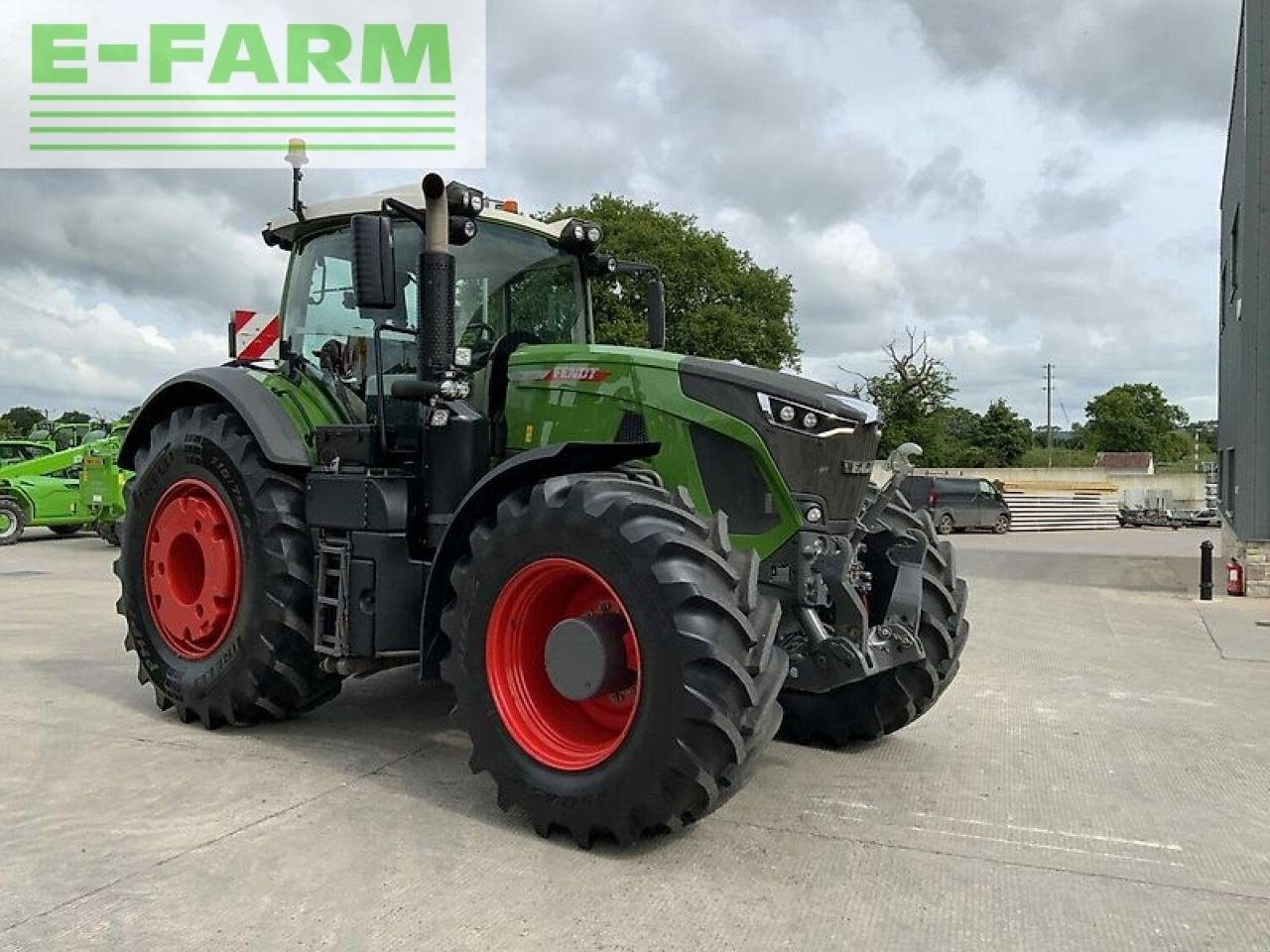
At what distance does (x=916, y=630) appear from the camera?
17.0ft

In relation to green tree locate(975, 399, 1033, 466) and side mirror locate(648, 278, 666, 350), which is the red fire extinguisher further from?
green tree locate(975, 399, 1033, 466)

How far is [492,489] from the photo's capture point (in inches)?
177

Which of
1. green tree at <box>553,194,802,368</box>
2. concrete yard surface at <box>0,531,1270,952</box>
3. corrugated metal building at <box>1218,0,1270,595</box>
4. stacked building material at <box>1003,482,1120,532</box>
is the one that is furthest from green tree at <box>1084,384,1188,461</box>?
concrete yard surface at <box>0,531,1270,952</box>

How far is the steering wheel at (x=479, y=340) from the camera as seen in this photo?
5.37m

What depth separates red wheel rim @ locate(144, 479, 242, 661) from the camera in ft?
18.5

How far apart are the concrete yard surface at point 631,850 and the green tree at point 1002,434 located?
6777 cm

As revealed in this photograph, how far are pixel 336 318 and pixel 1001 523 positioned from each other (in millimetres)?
28997

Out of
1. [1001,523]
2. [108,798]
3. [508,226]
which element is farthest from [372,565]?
[1001,523]

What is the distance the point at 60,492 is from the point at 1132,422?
78.3 meters

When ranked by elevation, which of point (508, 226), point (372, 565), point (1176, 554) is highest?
point (508, 226)

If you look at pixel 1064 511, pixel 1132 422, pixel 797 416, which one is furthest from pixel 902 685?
pixel 1132 422

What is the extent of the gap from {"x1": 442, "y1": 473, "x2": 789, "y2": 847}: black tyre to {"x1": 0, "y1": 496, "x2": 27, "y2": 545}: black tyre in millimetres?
17019

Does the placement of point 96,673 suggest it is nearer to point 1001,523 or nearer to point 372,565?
point 372,565

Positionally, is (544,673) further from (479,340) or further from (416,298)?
(416,298)
